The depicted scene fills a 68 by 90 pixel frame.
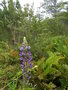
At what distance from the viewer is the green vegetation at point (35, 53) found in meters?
3.79

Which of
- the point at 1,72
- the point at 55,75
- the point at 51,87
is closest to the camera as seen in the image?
the point at 51,87

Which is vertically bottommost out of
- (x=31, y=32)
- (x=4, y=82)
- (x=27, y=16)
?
(x=4, y=82)

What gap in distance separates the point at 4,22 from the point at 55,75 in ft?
Result: 35.8

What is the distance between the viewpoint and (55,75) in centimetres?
386

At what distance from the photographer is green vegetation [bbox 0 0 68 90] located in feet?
12.4

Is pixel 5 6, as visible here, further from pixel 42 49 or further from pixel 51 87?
pixel 51 87

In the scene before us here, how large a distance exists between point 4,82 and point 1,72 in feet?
1.75

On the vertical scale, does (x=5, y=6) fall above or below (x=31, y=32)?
above

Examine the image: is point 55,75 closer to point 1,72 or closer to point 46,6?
point 1,72

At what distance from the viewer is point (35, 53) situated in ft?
19.5

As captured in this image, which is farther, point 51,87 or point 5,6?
point 5,6

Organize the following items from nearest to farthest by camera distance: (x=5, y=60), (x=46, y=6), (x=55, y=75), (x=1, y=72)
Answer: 1. (x=55, y=75)
2. (x=1, y=72)
3. (x=5, y=60)
4. (x=46, y=6)

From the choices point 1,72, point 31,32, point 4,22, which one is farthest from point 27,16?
point 4,22

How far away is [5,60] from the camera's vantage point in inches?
217
